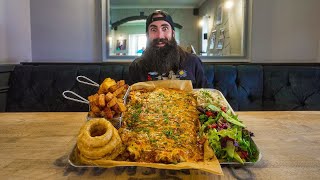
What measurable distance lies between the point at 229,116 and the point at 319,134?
0.41m

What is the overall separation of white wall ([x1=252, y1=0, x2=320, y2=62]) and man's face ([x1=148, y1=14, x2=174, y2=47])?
2.89ft

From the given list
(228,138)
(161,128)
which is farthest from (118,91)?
(228,138)

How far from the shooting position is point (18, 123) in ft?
4.18

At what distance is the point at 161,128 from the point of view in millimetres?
848

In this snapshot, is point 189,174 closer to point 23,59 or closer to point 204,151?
point 204,151

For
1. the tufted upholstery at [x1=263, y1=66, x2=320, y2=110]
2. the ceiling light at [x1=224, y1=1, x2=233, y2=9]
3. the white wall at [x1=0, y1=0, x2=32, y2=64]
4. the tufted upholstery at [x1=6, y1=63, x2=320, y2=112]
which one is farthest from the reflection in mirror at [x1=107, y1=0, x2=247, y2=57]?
the white wall at [x1=0, y1=0, x2=32, y2=64]

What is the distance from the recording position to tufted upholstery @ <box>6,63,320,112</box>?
7.63ft

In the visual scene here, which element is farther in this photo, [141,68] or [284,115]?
[141,68]

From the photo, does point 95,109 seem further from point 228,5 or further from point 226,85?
point 228,5

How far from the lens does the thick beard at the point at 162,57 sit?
80.9 inches

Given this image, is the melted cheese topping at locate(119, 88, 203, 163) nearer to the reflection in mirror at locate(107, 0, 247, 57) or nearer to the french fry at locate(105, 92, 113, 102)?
the french fry at locate(105, 92, 113, 102)

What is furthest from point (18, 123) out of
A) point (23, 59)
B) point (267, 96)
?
point (267, 96)

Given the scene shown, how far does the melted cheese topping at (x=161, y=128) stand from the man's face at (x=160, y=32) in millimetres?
1030

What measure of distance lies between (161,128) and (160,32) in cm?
133
